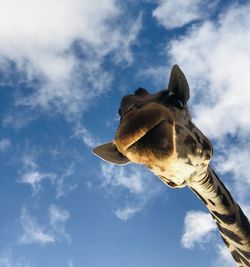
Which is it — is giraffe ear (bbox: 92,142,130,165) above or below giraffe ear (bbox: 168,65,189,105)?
below

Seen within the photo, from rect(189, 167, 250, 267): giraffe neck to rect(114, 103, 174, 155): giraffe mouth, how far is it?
169 cm

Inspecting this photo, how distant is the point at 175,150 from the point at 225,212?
2.15 meters

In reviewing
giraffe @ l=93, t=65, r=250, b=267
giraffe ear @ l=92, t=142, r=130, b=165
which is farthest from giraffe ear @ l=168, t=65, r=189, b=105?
giraffe ear @ l=92, t=142, r=130, b=165

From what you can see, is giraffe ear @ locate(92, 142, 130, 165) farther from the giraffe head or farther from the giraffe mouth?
the giraffe mouth

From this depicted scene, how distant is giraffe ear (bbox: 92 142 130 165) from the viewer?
4.02 m

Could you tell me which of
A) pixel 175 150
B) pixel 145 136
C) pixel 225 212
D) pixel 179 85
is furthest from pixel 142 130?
pixel 225 212

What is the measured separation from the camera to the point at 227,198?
16.2 ft

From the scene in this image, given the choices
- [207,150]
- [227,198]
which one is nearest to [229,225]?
[227,198]

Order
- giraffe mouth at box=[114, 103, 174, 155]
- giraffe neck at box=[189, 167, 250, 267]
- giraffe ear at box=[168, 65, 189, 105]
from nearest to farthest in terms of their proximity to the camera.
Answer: giraffe mouth at box=[114, 103, 174, 155] < giraffe ear at box=[168, 65, 189, 105] < giraffe neck at box=[189, 167, 250, 267]

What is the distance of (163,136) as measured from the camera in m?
3.06

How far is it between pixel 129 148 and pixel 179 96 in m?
1.19

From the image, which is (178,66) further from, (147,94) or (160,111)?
(160,111)

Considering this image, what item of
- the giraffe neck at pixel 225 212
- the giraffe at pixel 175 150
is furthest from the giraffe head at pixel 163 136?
the giraffe neck at pixel 225 212

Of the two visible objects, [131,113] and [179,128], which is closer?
[131,113]
